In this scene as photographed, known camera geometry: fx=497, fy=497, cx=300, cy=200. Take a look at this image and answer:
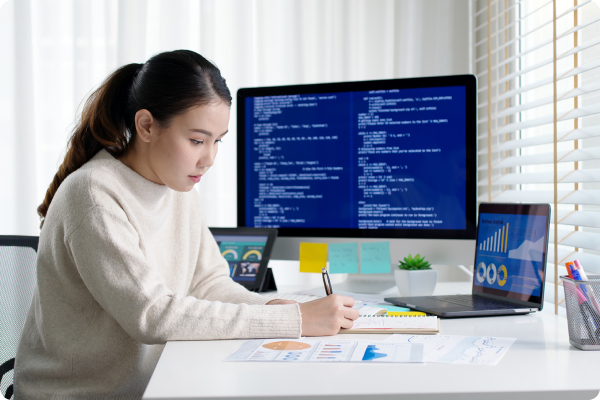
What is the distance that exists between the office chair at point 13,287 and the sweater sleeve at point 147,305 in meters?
0.40

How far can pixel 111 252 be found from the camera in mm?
784

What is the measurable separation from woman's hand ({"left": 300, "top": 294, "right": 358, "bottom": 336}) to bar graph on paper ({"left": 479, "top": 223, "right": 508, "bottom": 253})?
435 mm

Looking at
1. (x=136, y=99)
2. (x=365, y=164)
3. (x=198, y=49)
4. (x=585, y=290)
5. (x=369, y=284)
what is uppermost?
(x=198, y=49)

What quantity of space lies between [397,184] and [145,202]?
2.16 feet

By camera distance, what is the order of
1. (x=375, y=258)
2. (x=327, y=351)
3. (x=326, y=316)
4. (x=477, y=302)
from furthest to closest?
(x=375, y=258)
(x=477, y=302)
(x=326, y=316)
(x=327, y=351)

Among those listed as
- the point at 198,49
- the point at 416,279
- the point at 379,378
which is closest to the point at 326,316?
the point at 379,378

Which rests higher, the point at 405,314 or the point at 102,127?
the point at 102,127

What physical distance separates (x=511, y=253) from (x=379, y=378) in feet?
1.99

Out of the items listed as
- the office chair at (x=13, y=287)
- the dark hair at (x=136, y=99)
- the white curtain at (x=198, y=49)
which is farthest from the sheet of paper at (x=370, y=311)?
the white curtain at (x=198, y=49)

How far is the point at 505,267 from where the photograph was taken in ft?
3.50

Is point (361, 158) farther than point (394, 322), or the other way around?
point (361, 158)

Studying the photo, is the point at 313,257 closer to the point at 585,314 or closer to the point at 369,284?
the point at 369,284

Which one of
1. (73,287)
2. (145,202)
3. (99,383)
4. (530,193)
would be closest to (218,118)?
(145,202)

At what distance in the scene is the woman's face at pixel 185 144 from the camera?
931 mm
